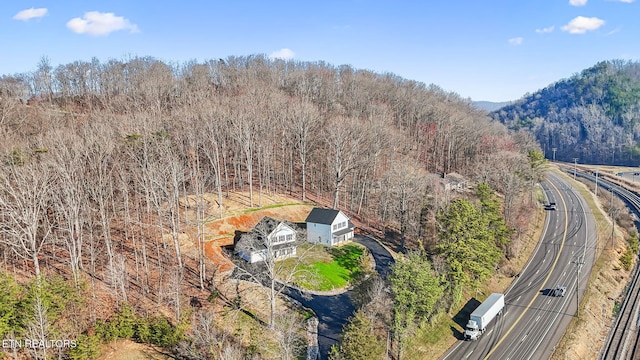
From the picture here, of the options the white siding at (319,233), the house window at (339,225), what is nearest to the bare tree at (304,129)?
the white siding at (319,233)

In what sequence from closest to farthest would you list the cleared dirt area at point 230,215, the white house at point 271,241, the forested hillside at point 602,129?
the white house at point 271,241, the cleared dirt area at point 230,215, the forested hillside at point 602,129

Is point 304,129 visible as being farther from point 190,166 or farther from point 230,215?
point 230,215

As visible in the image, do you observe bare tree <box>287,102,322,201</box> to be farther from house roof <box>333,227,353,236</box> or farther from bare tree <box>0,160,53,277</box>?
bare tree <box>0,160,53,277</box>

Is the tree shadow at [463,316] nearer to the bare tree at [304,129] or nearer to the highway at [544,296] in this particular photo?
the highway at [544,296]

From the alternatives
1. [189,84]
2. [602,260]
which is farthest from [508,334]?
[189,84]

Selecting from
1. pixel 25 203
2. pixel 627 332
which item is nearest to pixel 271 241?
pixel 25 203

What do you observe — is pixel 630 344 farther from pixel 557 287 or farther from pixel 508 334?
pixel 508 334
